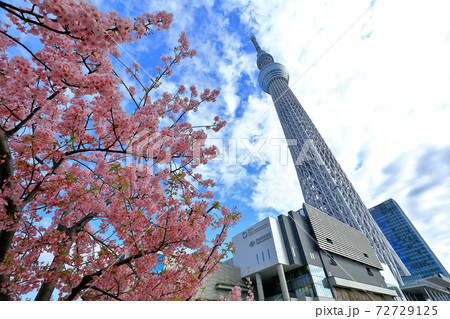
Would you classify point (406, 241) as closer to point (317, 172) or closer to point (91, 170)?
point (317, 172)

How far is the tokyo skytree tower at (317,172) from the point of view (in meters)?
46.0

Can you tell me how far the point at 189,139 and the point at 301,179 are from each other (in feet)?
201

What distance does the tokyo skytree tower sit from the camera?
45969 millimetres

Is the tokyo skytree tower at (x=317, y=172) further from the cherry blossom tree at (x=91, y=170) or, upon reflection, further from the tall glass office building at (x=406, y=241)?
the tall glass office building at (x=406, y=241)

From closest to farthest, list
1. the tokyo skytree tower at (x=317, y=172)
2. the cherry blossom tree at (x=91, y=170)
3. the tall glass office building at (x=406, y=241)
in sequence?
the cherry blossom tree at (x=91, y=170)
the tokyo skytree tower at (x=317, y=172)
the tall glass office building at (x=406, y=241)

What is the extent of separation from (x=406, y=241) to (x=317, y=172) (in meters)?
85.9

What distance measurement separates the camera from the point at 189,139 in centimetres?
529

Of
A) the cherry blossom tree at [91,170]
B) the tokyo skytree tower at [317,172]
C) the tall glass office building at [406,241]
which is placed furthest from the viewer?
the tall glass office building at [406,241]

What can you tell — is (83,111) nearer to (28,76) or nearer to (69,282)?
(28,76)

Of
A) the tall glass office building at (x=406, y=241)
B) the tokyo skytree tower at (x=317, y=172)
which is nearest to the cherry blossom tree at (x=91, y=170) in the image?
the tokyo skytree tower at (x=317, y=172)

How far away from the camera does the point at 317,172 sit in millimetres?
55938

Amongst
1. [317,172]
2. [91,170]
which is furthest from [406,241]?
[91,170]

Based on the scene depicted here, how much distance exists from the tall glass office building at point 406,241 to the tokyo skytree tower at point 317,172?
6350cm

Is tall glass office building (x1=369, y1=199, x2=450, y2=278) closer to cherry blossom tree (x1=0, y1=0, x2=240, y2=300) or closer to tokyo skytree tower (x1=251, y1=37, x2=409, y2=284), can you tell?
tokyo skytree tower (x1=251, y1=37, x2=409, y2=284)
